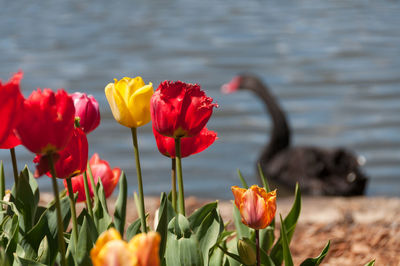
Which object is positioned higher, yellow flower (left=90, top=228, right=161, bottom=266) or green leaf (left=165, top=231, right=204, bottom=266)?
yellow flower (left=90, top=228, right=161, bottom=266)

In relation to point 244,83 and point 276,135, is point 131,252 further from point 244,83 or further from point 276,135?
point 244,83

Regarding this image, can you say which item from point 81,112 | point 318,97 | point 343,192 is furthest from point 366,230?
point 318,97

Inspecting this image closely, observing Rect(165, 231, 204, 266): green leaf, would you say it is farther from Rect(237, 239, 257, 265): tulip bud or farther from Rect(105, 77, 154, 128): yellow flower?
Rect(105, 77, 154, 128): yellow flower

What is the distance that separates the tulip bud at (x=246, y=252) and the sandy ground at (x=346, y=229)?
1129 mm

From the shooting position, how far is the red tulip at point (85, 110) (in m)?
1.36

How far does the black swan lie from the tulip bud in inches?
176

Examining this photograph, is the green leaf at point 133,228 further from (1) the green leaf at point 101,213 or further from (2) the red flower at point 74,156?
(2) the red flower at point 74,156

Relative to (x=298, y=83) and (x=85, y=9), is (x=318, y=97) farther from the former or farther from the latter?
(x=85, y=9)

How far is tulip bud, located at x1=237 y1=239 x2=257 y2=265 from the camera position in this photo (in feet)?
4.22

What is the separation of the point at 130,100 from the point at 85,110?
0.48 ft

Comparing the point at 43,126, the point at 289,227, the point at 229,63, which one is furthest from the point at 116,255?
the point at 229,63

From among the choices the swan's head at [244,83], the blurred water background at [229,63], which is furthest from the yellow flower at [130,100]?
the swan's head at [244,83]

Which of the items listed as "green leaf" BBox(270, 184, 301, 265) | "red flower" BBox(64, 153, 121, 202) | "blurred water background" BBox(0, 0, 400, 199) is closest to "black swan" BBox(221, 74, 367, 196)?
"blurred water background" BBox(0, 0, 400, 199)

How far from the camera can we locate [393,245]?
2.59m
